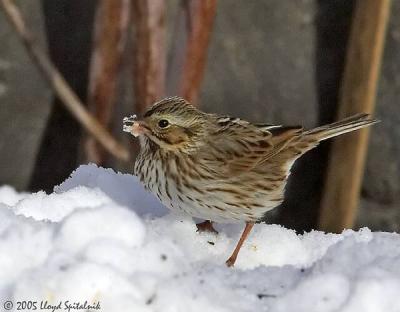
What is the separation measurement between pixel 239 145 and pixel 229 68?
2.12 metres

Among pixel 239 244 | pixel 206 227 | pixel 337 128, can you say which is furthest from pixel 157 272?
pixel 337 128

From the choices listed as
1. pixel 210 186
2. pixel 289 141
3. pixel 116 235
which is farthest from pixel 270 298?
pixel 289 141

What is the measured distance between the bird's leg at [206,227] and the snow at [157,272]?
0.72 feet

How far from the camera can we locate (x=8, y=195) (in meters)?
3.10

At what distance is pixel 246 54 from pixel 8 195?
7.60ft

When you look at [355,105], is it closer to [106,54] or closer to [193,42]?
[193,42]

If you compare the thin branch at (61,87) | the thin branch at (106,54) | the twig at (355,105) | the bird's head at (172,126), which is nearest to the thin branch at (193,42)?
the thin branch at (106,54)

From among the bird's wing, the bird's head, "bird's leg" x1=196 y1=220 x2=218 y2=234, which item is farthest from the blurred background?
"bird's leg" x1=196 y1=220 x2=218 y2=234

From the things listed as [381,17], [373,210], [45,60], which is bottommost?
[373,210]

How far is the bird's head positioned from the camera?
9.72 ft

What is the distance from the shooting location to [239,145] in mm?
3076

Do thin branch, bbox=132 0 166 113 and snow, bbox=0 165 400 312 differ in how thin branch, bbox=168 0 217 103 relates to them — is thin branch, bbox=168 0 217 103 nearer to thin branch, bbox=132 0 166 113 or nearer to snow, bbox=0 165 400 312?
thin branch, bbox=132 0 166 113

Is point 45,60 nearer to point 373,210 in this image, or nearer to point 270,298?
point 373,210

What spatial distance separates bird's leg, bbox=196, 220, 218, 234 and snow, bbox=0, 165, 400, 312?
0.72ft
